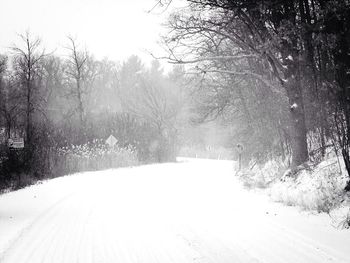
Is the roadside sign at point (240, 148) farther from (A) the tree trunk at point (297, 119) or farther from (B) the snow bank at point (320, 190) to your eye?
(B) the snow bank at point (320, 190)

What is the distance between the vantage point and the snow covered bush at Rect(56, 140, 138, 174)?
1836cm

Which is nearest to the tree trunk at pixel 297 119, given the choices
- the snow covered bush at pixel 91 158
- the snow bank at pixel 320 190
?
the snow bank at pixel 320 190

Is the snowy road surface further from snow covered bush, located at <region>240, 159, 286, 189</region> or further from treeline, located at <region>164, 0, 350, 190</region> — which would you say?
treeline, located at <region>164, 0, 350, 190</region>

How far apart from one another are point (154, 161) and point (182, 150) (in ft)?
48.7

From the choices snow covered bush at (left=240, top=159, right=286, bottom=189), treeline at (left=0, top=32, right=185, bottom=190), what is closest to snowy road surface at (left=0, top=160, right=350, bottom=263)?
snow covered bush at (left=240, top=159, right=286, bottom=189)

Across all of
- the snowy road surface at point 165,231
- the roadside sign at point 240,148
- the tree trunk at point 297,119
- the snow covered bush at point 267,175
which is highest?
the tree trunk at point 297,119

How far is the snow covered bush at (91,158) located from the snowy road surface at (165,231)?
29.4ft

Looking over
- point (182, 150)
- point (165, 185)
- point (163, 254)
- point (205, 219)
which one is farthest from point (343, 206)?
point (182, 150)

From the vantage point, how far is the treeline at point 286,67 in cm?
632

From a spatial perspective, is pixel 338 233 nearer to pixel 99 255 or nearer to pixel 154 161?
pixel 99 255

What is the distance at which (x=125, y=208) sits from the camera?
7.96 meters

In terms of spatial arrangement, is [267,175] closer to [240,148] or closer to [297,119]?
[297,119]

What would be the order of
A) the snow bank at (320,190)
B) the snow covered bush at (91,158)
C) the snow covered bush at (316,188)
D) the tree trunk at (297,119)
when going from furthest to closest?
1. the snow covered bush at (91,158)
2. the tree trunk at (297,119)
3. the snow covered bush at (316,188)
4. the snow bank at (320,190)

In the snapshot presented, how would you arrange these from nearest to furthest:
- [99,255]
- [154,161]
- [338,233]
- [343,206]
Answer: [99,255] < [338,233] < [343,206] < [154,161]
